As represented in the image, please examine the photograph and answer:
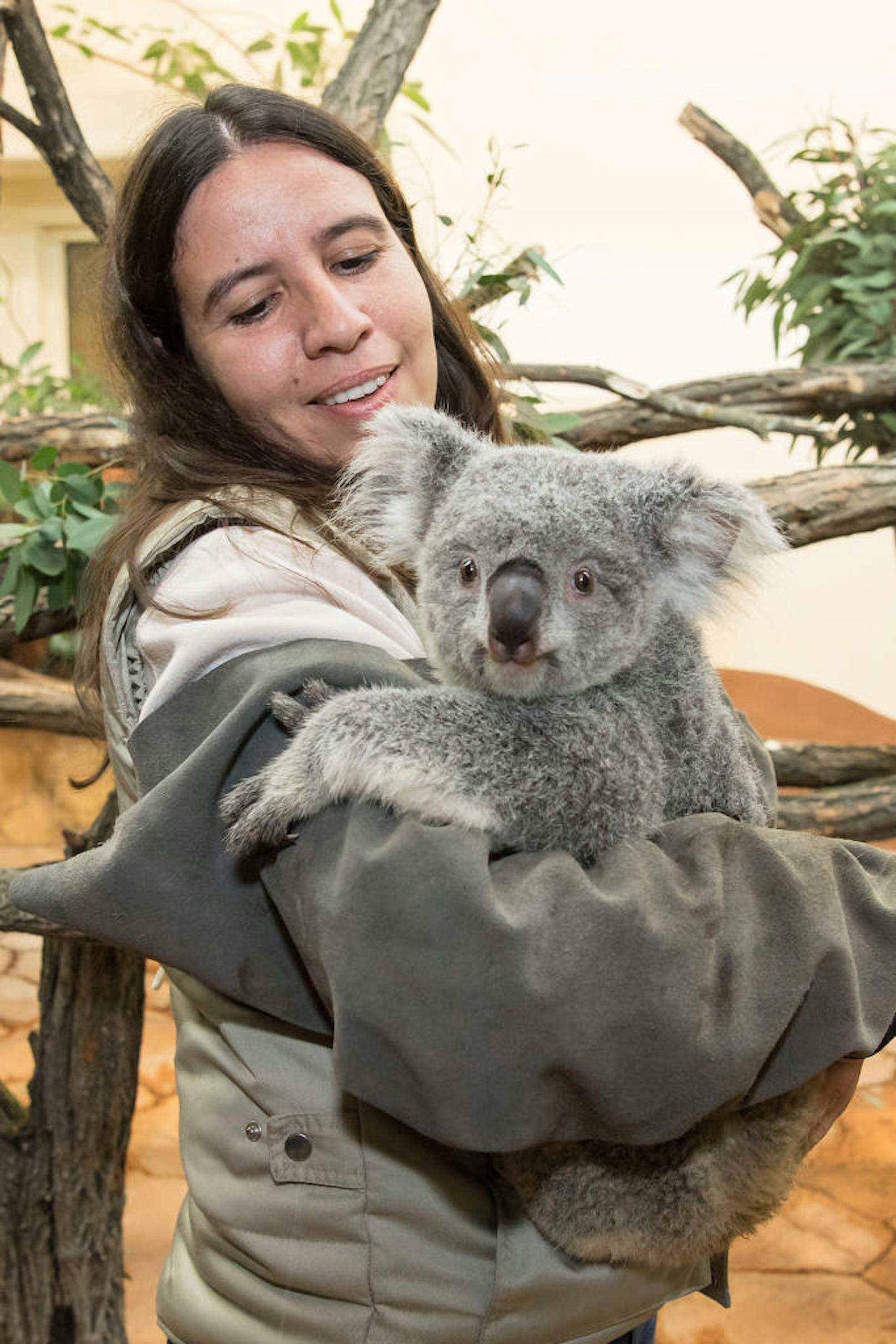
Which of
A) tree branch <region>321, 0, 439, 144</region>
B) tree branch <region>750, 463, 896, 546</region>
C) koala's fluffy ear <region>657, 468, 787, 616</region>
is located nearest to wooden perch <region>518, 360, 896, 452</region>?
tree branch <region>750, 463, 896, 546</region>

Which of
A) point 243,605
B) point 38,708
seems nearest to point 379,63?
point 38,708

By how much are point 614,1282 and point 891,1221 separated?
216 centimetres

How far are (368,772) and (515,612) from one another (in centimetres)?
19

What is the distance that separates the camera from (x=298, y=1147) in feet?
3.37

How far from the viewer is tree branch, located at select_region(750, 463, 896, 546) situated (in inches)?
91.3

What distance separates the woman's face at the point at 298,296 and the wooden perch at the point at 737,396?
1229mm

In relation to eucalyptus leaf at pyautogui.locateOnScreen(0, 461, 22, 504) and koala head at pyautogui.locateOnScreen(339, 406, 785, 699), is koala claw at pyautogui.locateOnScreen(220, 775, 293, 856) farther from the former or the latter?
eucalyptus leaf at pyautogui.locateOnScreen(0, 461, 22, 504)

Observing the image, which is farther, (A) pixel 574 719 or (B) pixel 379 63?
(B) pixel 379 63

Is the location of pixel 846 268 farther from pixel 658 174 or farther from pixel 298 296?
pixel 298 296

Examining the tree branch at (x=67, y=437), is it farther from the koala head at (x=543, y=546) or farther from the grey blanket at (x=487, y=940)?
the grey blanket at (x=487, y=940)

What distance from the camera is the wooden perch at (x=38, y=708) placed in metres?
2.55

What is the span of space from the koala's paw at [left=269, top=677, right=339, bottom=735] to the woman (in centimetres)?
1

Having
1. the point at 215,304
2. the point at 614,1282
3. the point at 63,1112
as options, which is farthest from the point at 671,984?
the point at 63,1112

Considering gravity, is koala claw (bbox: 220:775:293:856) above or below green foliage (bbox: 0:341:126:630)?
above
